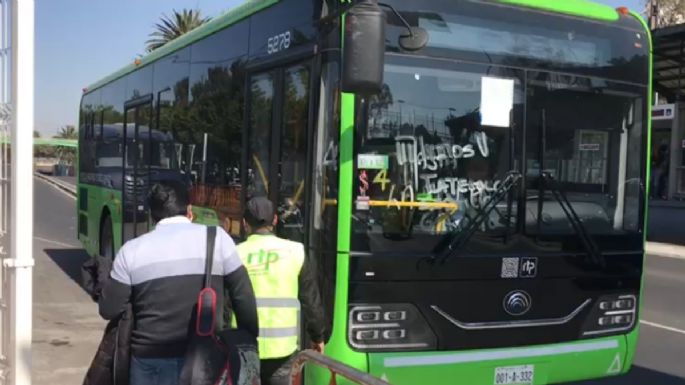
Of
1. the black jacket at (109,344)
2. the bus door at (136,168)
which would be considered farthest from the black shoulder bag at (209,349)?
the bus door at (136,168)

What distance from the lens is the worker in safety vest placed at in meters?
4.03

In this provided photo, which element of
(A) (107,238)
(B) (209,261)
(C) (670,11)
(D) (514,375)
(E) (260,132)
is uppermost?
(C) (670,11)

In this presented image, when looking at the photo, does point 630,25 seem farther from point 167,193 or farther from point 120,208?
point 120,208

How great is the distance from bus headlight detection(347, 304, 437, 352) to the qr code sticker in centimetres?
66

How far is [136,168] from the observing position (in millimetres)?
9094

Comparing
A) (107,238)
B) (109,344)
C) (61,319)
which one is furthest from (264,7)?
(107,238)

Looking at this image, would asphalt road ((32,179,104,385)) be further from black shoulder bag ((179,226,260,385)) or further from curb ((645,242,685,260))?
curb ((645,242,685,260))

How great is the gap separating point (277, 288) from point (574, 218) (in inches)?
86.7

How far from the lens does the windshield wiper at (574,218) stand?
4.88 m

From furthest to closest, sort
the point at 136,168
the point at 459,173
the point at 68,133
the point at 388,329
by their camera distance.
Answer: the point at 68,133 → the point at 136,168 → the point at 459,173 → the point at 388,329

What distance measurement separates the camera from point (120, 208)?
9.70 metres

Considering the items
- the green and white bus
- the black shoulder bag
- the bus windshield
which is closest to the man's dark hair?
the black shoulder bag

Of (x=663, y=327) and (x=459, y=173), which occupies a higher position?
(x=459, y=173)

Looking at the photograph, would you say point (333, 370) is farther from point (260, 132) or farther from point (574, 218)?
point (260, 132)
